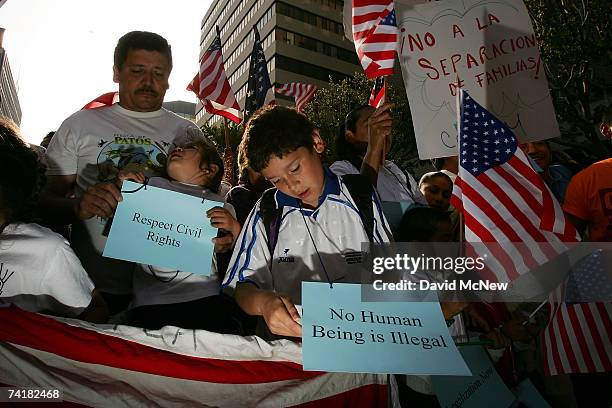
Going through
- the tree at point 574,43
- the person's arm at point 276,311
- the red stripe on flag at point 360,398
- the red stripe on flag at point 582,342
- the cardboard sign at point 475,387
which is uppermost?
the tree at point 574,43

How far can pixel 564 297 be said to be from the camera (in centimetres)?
272

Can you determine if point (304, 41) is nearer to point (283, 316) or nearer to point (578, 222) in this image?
point (578, 222)

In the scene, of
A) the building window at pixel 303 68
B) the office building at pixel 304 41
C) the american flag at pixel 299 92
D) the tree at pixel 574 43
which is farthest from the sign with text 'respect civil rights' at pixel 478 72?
the building window at pixel 303 68

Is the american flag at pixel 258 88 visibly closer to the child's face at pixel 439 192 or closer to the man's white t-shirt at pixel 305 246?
the child's face at pixel 439 192

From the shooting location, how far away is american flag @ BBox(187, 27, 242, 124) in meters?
6.46

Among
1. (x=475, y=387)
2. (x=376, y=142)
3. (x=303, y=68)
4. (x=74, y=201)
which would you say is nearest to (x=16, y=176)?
(x=74, y=201)

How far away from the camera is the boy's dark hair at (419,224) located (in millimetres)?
2598

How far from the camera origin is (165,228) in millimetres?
1804

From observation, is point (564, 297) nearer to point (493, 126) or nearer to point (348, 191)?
point (493, 126)

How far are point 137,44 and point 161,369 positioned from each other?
6.27 ft

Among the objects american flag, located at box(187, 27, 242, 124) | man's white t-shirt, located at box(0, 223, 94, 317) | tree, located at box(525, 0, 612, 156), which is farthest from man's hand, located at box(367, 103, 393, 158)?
tree, located at box(525, 0, 612, 156)

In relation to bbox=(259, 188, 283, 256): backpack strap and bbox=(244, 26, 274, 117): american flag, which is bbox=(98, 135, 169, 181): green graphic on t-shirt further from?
bbox=(244, 26, 274, 117): american flag

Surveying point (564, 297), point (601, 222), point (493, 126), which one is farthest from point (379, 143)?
point (601, 222)

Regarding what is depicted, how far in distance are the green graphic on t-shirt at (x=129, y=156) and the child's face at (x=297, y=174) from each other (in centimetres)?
76
